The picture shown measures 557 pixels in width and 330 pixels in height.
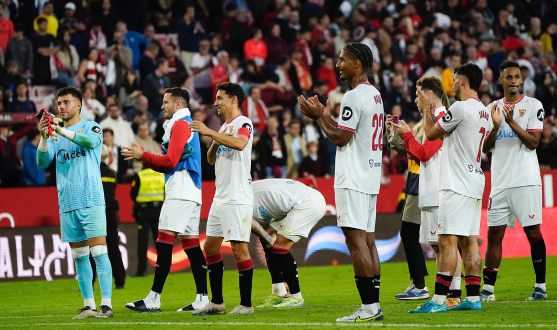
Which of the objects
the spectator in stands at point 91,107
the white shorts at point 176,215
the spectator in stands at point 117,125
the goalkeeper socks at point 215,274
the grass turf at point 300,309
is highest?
the spectator in stands at point 91,107

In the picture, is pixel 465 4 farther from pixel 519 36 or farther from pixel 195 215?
pixel 195 215

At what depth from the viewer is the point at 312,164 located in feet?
53.4

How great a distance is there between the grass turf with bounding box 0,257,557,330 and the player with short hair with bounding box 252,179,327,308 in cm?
39

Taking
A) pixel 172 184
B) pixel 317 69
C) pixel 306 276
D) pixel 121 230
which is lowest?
pixel 306 276

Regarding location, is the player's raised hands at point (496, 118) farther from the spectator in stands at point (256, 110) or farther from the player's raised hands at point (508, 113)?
the spectator in stands at point (256, 110)

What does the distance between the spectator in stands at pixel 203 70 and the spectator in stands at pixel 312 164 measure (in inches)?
115

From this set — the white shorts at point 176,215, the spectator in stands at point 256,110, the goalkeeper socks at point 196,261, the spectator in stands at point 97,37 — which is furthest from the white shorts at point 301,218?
the spectator in stands at point 97,37

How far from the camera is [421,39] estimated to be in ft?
68.3

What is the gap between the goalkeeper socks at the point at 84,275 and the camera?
7773 mm

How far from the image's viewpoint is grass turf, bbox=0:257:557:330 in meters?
6.83

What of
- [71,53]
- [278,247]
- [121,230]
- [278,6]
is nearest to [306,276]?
[121,230]

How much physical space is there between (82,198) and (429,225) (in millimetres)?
3883

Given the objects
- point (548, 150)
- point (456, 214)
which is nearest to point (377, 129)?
point (456, 214)

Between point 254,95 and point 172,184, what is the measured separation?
346 inches
